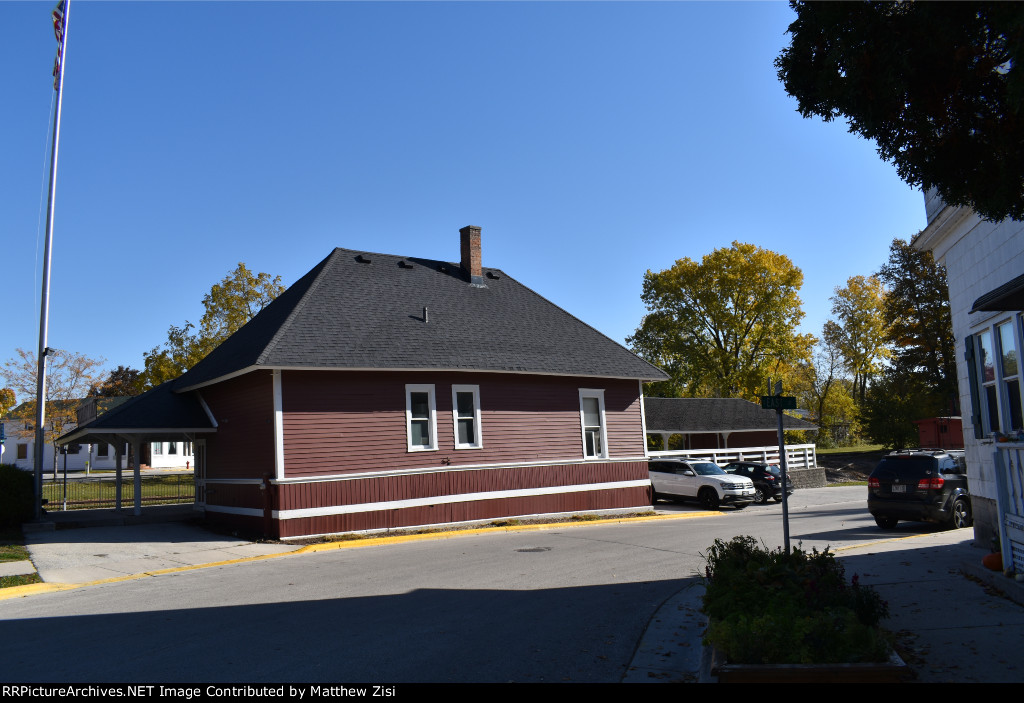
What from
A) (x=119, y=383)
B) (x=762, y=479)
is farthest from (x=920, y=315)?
(x=119, y=383)

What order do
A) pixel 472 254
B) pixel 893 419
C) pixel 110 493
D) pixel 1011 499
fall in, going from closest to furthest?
pixel 1011 499
pixel 472 254
pixel 110 493
pixel 893 419

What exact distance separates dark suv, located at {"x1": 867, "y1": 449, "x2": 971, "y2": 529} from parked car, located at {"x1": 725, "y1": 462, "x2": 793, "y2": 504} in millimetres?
10554

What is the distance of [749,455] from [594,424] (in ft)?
49.5

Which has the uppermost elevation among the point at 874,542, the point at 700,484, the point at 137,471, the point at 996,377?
the point at 996,377

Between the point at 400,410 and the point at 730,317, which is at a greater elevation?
the point at 730,317

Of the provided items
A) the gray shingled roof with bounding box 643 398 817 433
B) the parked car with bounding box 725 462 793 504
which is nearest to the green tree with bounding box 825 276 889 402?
the gray shingled roof with bounding box 643 398 817 433

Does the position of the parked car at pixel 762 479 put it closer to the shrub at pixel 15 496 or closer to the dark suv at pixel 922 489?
the dark suv at pixel 922 489

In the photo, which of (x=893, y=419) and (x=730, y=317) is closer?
(x=893, y=419)

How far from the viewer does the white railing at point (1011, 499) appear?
8625mm

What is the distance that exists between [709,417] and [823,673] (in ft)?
123

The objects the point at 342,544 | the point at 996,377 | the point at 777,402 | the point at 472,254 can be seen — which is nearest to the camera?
the point at 777,402

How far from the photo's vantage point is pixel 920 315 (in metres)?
55.4

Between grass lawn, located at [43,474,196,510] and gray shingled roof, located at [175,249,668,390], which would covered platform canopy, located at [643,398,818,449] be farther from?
grass lawn, located at [43,474,196,510]

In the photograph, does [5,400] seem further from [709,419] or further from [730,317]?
[730,317]
